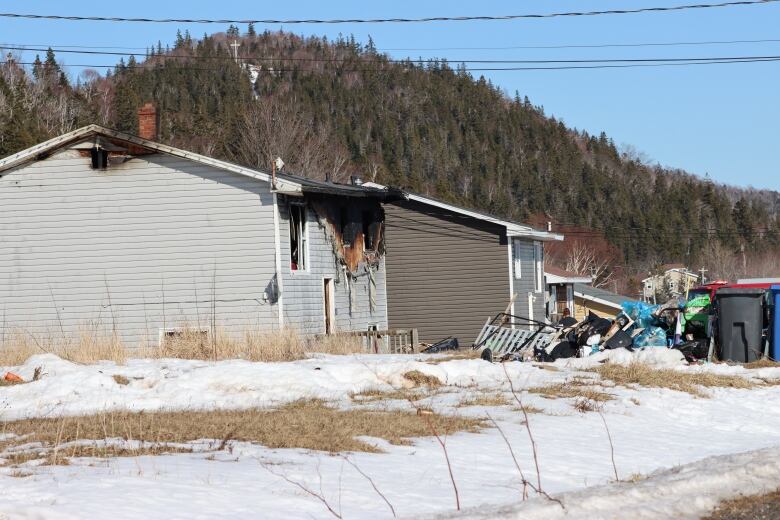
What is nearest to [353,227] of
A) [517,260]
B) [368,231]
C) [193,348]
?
[368,231]

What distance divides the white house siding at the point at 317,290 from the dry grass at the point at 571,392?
1272 cm

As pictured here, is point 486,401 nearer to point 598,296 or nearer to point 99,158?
point 99,158

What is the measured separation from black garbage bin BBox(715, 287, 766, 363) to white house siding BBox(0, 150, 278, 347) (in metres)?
10.4

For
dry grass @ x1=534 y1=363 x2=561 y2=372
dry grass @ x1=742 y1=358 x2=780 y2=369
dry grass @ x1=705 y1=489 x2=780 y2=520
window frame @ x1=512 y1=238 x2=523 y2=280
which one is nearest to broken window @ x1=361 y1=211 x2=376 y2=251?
window frame @ x1=512 y1=238 x2=523 y2=280

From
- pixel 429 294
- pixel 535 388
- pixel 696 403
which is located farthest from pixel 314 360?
pixel 429 294

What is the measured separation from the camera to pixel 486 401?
535 inches

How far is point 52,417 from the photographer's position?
11945 mm

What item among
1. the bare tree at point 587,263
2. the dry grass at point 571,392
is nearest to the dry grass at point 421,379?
Result: the dry grass at point 571,392

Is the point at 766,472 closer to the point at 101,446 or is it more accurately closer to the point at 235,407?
the point at 101,446

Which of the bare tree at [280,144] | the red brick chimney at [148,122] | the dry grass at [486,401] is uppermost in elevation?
the bare tree at [280,144]

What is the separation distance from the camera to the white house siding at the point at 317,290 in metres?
27.6

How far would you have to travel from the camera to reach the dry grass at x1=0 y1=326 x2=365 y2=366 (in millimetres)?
19562

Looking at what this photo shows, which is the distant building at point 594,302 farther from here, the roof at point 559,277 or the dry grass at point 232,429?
the dry grass at point 232,429

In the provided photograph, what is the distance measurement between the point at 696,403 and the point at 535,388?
2103 millimetres
